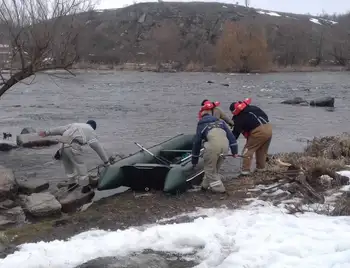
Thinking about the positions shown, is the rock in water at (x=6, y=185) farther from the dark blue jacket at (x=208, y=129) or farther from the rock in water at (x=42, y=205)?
the dark blue jacket at (x=208, y=129)

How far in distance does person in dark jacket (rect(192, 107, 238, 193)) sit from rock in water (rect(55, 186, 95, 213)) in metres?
2.09

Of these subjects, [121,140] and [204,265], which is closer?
[204,265]

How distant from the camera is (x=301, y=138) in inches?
606

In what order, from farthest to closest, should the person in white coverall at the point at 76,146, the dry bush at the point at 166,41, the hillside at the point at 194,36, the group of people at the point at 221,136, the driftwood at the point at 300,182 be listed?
1. the dry bush at the point at 166,41
2. the hillside at the point at 194,36
3. the person in white coverall at the point at 76,146
4. the group of people at the point at 221,136
5. the driftwood at the point at 300,182

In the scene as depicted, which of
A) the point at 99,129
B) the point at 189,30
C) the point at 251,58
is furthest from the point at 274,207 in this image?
the point at 189,30

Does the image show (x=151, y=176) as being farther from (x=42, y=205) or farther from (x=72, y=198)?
(x=42, y=205)

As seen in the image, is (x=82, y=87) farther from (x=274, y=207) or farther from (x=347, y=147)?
(x=274, y=207)

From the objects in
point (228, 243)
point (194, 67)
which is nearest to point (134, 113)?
point (228, 243)

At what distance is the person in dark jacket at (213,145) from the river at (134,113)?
4.03m

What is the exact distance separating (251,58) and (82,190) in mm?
45979

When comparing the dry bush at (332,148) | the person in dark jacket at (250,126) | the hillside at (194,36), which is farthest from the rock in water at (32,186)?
the hillside at (194,36)

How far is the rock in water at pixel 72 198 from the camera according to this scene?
7883 mm

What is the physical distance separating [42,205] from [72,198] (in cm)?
61

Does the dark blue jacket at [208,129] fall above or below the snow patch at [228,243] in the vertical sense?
above
